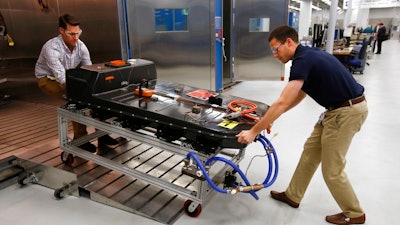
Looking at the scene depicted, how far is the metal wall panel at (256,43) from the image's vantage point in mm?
5410

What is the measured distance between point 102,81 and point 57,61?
668 mm

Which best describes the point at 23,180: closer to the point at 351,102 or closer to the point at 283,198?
the point at 283,198

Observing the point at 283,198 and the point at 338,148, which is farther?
the point at 283,198

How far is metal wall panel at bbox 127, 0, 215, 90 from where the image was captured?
4.02 metres

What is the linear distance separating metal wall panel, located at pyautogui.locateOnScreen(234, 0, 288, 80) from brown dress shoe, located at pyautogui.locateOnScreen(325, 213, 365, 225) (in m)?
4.05

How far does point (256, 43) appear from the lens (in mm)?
5688

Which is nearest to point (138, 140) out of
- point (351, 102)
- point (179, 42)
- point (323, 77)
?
point (323, 77)

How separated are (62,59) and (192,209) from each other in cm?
178

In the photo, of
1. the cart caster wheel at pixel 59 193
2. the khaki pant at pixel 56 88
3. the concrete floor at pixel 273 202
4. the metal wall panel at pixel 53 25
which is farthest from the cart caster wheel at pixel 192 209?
the metal wall panel at pixel 53 25

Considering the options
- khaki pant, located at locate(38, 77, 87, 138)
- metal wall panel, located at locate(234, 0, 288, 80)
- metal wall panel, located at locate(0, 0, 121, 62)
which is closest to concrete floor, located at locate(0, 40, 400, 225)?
khaki pant, located at locate(38, 77, 87, 138)

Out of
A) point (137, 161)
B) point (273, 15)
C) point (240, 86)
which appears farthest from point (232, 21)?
point (137, 161)

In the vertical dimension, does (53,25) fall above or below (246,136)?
above

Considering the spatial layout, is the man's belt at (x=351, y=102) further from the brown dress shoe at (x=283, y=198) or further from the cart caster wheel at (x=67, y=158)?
the cart caster wheel at (x=67, y=158)

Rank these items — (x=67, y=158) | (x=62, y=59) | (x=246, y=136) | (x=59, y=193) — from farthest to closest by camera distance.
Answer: (x=62, y=59), (x=67, y=158), (x=59, y=193), (x=246, y=136)
